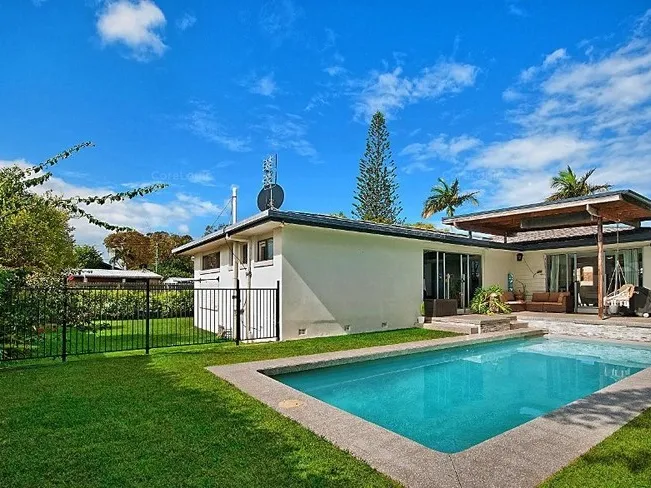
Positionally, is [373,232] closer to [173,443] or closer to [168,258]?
[173,443]

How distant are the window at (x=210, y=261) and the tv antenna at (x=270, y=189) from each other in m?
4.68

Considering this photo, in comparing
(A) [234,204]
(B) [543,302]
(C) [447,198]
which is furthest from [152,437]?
(C) [447,198]

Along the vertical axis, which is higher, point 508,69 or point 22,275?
point 508,69

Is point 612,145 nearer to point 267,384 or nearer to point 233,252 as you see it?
point 233,252

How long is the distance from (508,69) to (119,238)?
41.8 metres

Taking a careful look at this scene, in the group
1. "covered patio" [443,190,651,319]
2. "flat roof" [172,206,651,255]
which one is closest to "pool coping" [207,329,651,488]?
"flat roof" [172,206,651,255]

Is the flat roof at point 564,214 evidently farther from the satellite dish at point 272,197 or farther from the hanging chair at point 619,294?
the satellite dish at point 272,197

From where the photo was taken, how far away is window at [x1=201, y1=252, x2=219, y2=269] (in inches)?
673

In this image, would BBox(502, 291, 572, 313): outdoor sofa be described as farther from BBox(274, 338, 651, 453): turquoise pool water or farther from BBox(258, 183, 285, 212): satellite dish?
BBox(258, 183, 285, 212): satellite dish

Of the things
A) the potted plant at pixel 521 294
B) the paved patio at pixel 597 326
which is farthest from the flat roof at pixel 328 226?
the paved patio at pixel 597 326

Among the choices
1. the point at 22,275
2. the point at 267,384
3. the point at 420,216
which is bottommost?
the point at 267,384

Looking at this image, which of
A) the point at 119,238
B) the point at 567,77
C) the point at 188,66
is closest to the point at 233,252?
the point at 188,66

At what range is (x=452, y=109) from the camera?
781 inches

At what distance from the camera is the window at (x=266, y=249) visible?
39.7 feet
